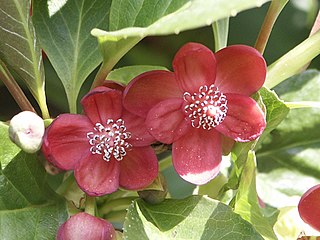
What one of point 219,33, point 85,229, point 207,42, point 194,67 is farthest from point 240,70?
point 207,42

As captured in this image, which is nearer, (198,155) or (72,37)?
(198,155)

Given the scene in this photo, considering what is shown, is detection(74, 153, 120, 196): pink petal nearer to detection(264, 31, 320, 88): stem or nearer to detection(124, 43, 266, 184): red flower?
detection(124, 43, 266, 184): red flower

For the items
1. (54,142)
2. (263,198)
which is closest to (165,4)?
(54,142)

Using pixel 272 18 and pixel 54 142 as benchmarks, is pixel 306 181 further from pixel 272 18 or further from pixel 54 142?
pixel 54 142

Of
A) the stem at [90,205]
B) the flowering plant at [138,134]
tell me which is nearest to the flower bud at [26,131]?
the flowering plant at [138,134]

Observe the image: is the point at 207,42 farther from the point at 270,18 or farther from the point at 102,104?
the point at 102,104

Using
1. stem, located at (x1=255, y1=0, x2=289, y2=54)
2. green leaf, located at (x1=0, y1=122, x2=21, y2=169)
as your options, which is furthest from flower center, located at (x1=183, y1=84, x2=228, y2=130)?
green leaf, located at (x1=0, y1=122, x2=21, y2=169)

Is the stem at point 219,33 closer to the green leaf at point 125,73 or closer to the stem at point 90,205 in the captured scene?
the green leaf at point 125,73
